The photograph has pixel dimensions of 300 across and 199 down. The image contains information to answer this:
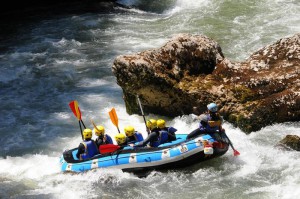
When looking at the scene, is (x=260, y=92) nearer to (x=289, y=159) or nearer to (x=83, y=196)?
(x=289, y=159)

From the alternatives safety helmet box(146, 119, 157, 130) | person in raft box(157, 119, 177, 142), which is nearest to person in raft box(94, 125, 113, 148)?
safety helmet box(146, 119, 157, 130)

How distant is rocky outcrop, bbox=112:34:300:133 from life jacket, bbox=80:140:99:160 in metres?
2.23

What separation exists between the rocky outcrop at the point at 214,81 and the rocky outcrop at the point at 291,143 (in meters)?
0.93

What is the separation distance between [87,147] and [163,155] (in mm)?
1549

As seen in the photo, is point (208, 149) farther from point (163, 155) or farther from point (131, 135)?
point (131, 135)

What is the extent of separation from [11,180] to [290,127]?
5.79 meters

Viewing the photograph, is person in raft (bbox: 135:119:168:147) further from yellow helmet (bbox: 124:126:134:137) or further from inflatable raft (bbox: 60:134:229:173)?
yellow helmet (bbox: 124:126:134:137)

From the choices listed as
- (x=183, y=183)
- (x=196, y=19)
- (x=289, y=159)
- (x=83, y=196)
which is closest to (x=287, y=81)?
(x=289, y=159)

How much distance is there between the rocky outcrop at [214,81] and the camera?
10.2 m

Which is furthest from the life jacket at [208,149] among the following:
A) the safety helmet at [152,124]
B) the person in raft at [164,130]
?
the safety helmet at [152,124]

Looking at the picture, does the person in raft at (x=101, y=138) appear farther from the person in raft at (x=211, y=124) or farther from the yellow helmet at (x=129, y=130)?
the person in raft at (x=211, y=124)

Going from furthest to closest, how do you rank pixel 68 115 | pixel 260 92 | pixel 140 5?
pixel 140 5 → pixel 68 115 → pixel 260 92

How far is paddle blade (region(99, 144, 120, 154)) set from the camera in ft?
30.3

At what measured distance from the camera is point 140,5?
21.8 meters
